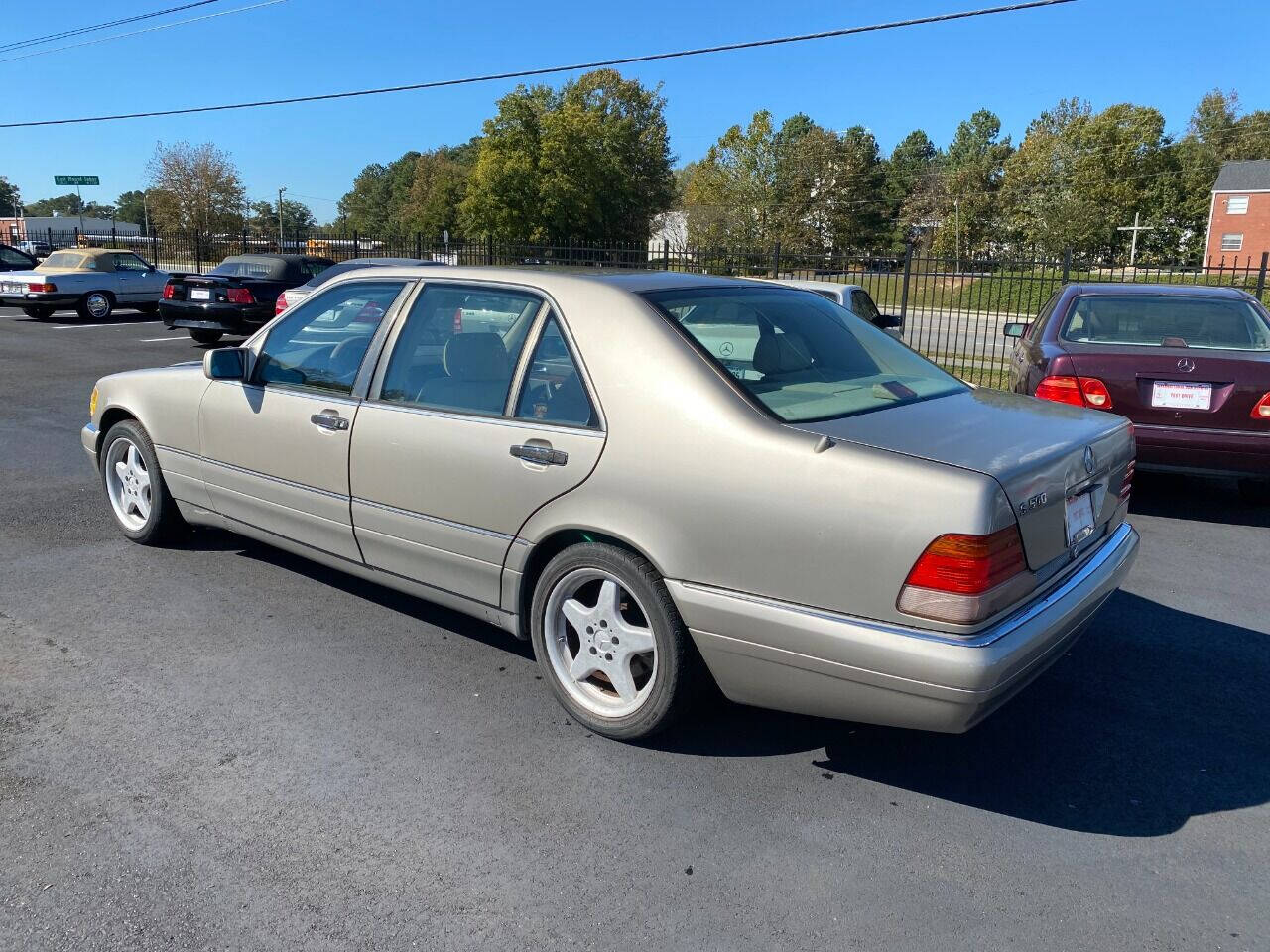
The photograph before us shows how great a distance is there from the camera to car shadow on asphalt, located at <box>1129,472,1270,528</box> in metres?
6.71

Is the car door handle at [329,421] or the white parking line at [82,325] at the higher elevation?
the car door handle at [329,421]

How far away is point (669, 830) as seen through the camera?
2.92 m

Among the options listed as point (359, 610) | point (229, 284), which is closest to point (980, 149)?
point (229, 284)

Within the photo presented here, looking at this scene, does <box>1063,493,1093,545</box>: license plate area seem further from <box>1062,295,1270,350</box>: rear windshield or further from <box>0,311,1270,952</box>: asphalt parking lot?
<box>1062,295,1270,350</box>: rear windshield

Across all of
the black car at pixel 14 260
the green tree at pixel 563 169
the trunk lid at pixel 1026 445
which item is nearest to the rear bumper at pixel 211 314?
the black car at pixel 14 260

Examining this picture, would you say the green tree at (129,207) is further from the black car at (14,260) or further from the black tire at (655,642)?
the black tire at (655,642)

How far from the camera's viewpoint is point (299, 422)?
14.0 ft

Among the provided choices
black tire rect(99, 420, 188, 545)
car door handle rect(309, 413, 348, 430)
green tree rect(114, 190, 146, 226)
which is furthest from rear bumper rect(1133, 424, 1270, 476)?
green tree rect(114, 190, 146, 226)

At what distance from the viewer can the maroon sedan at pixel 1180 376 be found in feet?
20.4

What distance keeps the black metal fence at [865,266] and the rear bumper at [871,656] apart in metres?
2.21

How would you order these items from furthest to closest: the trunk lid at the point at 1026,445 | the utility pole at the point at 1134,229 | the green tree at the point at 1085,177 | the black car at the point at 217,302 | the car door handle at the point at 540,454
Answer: the utility pole at the point at 1134,229 < the green tree at the point at 1085,177 < the black car at the point at 217,302 < the car door handle at the point at 540,454 < the trunk lid at the point at 1026,445

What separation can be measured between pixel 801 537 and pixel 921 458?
407 mm

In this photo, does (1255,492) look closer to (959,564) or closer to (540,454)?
(959,564)

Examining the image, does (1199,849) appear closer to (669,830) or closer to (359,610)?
(669,830)
